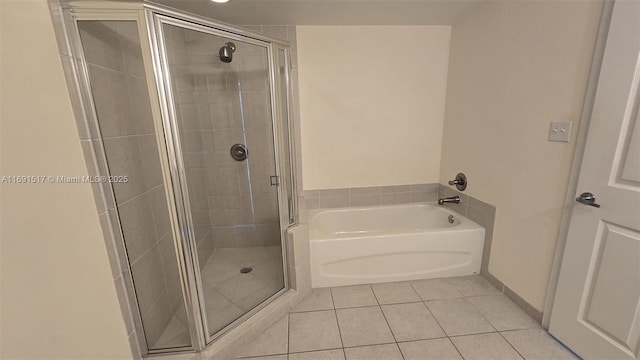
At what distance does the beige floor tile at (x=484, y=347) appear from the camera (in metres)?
1.39

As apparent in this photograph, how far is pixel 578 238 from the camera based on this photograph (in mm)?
1326

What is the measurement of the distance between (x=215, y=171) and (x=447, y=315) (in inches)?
83.8

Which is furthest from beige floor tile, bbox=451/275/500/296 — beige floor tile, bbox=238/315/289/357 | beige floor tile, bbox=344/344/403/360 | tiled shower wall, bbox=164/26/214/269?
tiled shower wall, bbox=164/26/214/269

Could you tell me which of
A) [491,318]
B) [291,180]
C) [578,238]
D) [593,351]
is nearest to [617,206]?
[578,238]

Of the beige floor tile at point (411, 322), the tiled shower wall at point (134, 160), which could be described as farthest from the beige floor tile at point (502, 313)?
the tiled shower wall at point (134, 160)

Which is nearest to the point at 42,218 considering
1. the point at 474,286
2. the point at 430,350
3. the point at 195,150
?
the point at 195,150

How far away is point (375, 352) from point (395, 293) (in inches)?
22.7

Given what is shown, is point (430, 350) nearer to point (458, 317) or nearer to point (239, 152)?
point (458, 317)

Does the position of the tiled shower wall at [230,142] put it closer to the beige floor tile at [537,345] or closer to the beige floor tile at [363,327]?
the beige floor tile at [363,327]

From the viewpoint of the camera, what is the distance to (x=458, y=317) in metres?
1.68

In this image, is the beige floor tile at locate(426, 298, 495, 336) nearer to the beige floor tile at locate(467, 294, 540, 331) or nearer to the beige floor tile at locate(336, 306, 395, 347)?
the beige floor tile at locate(467, 294, 540, 331)

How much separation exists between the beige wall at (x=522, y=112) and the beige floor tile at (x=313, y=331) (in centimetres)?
133

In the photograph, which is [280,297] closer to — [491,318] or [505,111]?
[491,318]

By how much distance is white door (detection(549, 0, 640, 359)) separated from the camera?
109 centimetres
